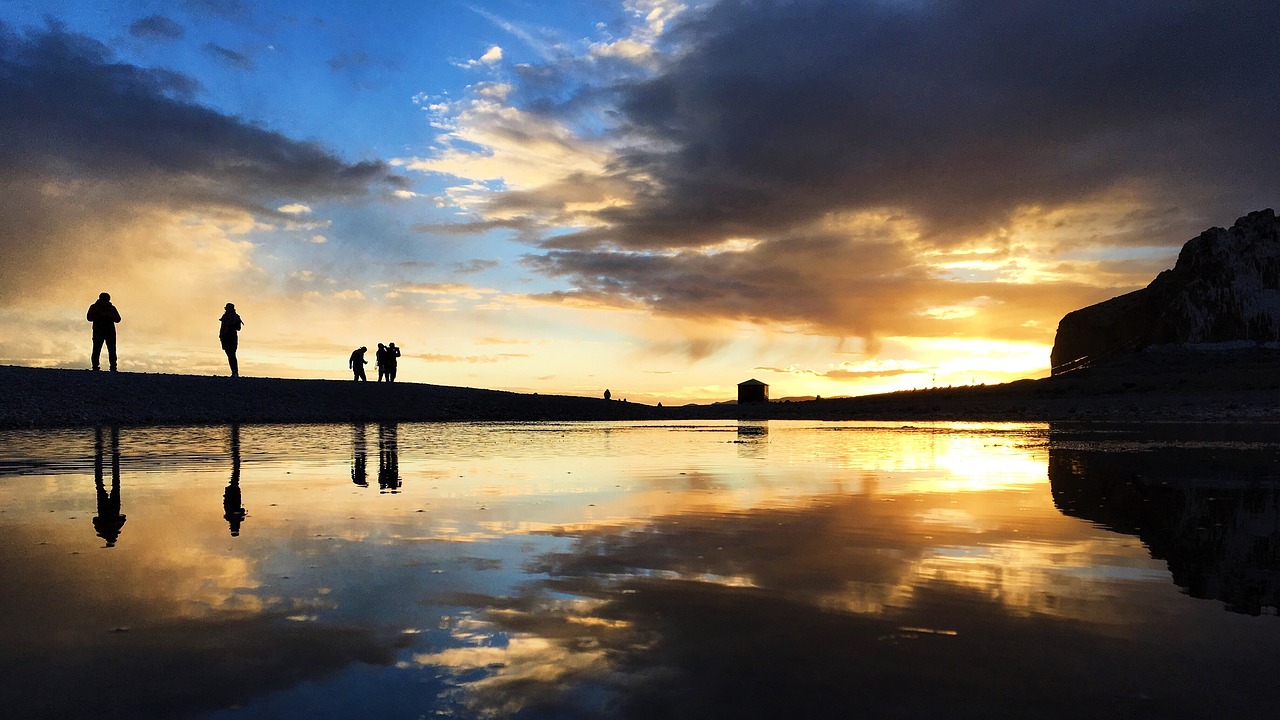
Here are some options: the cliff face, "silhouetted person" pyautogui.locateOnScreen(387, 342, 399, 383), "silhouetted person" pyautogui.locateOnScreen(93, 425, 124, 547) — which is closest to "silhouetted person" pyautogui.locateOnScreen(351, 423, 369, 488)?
"silhouetted person" pyautogui.locateOnScreen(93, 425, 124, 547)

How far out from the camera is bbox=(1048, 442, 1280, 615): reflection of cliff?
531cm

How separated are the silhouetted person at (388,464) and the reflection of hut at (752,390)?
6987cm

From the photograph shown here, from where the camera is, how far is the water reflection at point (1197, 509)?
530cm

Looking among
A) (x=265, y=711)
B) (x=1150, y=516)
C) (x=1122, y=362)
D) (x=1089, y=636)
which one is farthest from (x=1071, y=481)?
(x=1122, y=362)

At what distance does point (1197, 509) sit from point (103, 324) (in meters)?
32.7

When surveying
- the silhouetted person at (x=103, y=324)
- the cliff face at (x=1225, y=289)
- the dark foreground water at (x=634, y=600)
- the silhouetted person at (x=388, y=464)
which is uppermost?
the cliff face at (x=1225, y=289)

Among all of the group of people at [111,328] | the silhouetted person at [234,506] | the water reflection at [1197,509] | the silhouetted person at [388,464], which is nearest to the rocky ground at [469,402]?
the group of people at [111,328]

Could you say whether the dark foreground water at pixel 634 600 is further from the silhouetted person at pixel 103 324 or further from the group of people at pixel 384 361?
the group of people at pixel 384 361

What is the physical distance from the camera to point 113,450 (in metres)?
15.6

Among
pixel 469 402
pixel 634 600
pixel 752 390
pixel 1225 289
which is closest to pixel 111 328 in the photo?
pixel 469 402

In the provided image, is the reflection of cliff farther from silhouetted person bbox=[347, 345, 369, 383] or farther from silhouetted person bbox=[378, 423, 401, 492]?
silhouetted person bbox=[347, 345, 369, 383]

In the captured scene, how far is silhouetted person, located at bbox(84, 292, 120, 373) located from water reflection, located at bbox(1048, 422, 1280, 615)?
99.3 feet

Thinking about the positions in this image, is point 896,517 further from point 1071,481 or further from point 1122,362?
point 1122,362

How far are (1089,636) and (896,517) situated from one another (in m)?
4.08
